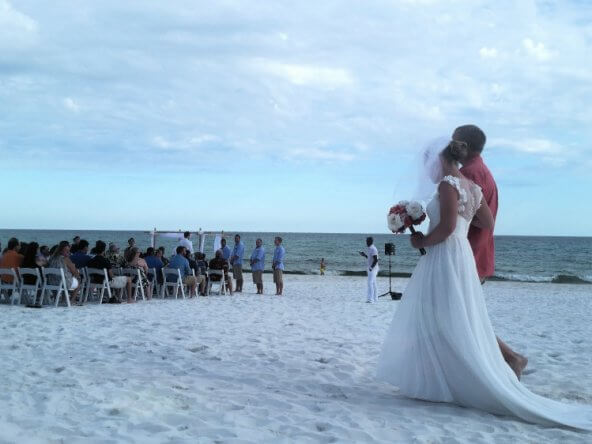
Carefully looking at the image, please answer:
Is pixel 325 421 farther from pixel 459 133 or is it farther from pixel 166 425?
pixel 459 133

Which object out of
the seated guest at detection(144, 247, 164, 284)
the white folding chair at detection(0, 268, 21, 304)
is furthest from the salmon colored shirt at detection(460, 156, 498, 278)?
the seated guest at detection(144, 247, 164, 284)

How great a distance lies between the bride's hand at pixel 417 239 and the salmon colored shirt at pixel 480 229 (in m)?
0.56

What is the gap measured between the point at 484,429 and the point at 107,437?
2.29 m

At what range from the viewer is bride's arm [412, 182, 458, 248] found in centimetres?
434

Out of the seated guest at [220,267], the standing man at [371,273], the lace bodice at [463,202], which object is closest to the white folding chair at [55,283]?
the seated guest at [220,267]

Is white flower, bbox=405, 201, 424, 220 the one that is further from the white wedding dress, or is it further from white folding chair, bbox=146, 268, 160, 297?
white folding chair, bbox=146, 268, 160, 297

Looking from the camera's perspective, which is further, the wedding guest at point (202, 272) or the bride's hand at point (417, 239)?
the wedding guest at point (202, 272)

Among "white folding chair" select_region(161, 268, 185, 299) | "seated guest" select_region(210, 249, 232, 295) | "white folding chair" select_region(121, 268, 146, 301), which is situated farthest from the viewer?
"seated guest" select_region(210, 249, 232, 295)

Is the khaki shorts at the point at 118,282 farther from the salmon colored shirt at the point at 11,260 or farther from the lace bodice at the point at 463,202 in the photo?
the lace bodice at the point at 463,202

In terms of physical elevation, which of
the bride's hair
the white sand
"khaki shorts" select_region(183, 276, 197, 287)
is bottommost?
the white sand

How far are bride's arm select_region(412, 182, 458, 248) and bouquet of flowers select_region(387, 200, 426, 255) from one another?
163 millimetres

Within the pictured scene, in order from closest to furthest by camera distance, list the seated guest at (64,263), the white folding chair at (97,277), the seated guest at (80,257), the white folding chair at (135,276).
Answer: the seated guest at (64,263) < the white folding chair at (97,277) < the seated guest at (80,257) < the white folding chair at (135,276)

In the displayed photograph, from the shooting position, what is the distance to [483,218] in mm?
4641

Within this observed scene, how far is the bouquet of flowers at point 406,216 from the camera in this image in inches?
175
